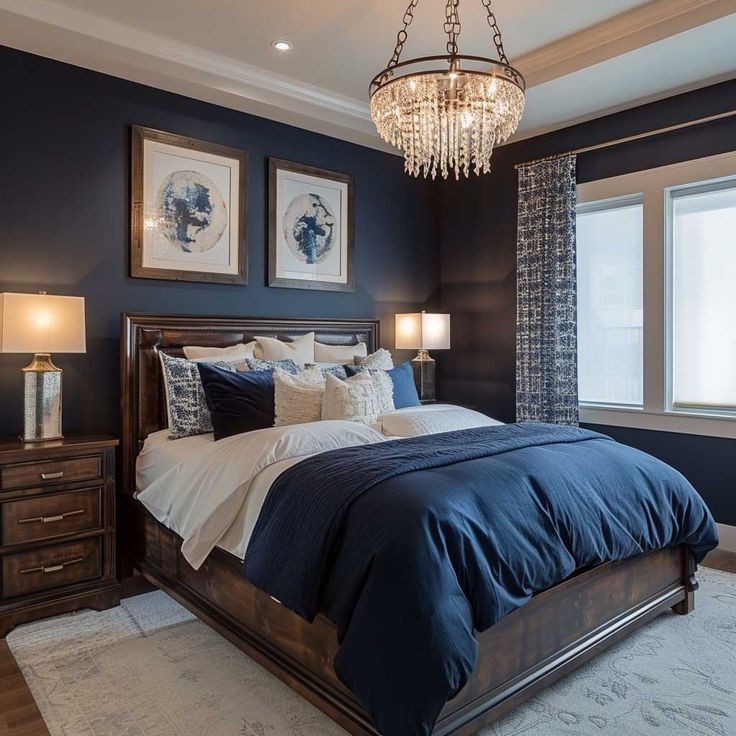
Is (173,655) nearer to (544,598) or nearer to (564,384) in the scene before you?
(544,598)

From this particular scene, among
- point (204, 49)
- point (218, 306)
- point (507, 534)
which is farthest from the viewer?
point (218, 306)

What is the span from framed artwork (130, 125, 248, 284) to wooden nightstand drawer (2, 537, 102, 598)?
158 centimetres

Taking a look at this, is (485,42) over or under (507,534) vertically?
over

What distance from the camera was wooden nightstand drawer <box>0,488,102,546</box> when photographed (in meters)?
2.78

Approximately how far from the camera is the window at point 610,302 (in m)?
→ 4.21

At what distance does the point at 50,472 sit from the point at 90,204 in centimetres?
153

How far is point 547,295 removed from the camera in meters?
4.50

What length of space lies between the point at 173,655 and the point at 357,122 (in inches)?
143

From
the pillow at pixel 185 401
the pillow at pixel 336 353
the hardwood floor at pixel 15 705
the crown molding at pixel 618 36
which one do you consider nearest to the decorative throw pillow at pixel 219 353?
the pillow at pixel 185 401

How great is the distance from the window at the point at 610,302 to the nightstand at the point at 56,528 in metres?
3.32

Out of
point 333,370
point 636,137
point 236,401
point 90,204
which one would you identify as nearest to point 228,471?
point 236,401

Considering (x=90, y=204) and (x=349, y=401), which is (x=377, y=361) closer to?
(x=349, y=401)

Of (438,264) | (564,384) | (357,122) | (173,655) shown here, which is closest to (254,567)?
(173,655)

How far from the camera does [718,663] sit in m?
2.45
